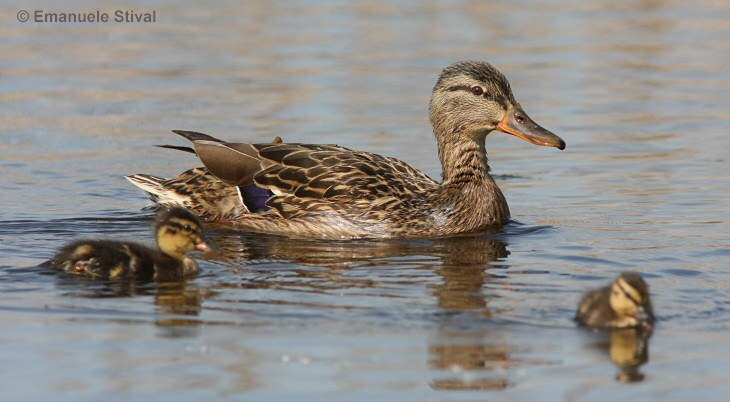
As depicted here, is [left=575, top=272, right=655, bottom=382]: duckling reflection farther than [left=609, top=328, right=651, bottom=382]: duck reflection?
Yes

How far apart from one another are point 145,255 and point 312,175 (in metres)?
1.80

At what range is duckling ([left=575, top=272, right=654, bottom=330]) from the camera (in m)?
6.71

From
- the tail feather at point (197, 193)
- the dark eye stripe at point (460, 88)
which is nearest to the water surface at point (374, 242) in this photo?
the tail feather at point (197, 193)

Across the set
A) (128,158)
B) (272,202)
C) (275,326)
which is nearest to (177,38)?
(128,158)

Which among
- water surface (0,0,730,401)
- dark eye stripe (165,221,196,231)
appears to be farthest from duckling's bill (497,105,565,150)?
dark eye stripe (165,221,196,231)

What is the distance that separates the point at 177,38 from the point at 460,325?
9761 mm

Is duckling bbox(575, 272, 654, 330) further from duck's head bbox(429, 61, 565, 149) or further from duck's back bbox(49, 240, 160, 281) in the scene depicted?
duck's head bbox(429, 61, 565, 149)

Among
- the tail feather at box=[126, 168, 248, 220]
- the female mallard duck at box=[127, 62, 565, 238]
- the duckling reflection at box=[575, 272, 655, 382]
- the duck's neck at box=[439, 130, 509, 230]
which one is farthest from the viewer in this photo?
the tail feather at box=[126, 168, 248, 220]

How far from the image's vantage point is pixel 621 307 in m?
6.71

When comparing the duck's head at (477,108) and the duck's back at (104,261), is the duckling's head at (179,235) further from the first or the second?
the duck's head at (477,108)

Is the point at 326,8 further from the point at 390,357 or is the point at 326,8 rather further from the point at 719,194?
the point at 390,357

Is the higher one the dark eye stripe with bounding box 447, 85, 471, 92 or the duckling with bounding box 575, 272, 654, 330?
the dark eye stripe with bounding box 447, 85, 471, 92

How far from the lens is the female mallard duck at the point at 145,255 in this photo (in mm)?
7777

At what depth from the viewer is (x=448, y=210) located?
31.0 ft
